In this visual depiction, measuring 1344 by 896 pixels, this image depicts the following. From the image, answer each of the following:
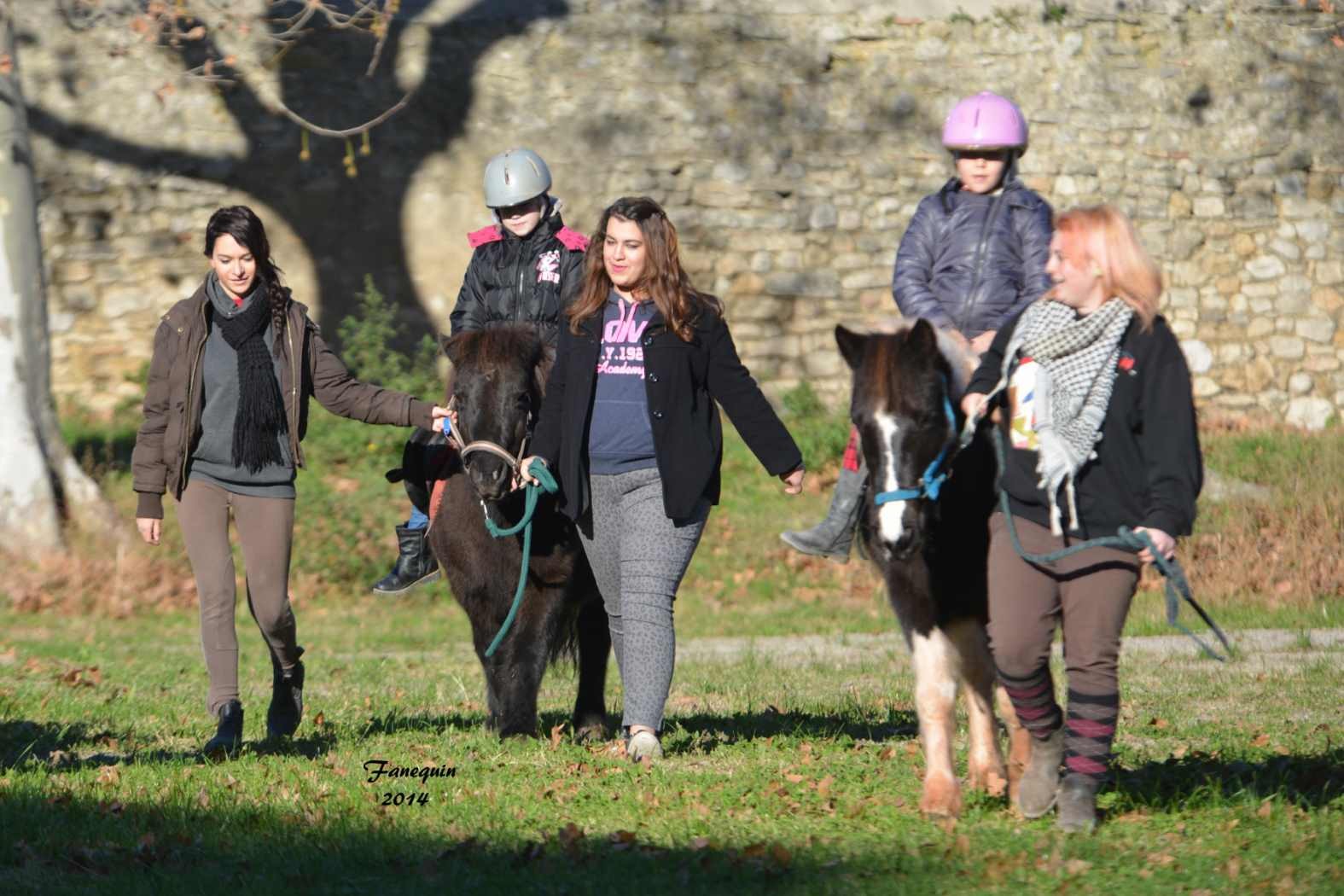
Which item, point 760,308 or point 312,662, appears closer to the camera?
point 312,662

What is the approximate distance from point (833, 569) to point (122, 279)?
795 cm

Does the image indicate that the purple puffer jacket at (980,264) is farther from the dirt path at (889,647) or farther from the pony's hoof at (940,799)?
the dirt path at (889,647)

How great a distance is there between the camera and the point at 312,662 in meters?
11.6

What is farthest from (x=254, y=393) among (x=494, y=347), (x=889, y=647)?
(x=889, y=647)

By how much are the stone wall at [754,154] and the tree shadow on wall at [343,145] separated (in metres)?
0.03

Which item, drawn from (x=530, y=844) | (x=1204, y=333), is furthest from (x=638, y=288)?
(x=1204, y=333)

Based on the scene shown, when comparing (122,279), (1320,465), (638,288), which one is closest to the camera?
(638,288)

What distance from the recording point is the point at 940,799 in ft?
18.3

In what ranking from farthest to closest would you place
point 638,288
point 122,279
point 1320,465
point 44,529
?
point 122,279 < point 1320,465 < point 44,529 < point 638,288

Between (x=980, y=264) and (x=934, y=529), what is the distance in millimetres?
1426

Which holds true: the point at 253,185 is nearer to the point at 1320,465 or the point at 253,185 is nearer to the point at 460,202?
the point at 460,202

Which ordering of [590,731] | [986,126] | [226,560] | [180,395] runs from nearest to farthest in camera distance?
[986,126] → [180,395] → [226,560] → [590,731]

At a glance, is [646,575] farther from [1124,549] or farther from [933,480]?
[1124,549]

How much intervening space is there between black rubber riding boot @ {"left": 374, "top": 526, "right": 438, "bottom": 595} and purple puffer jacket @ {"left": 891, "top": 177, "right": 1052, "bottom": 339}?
9.36ft
